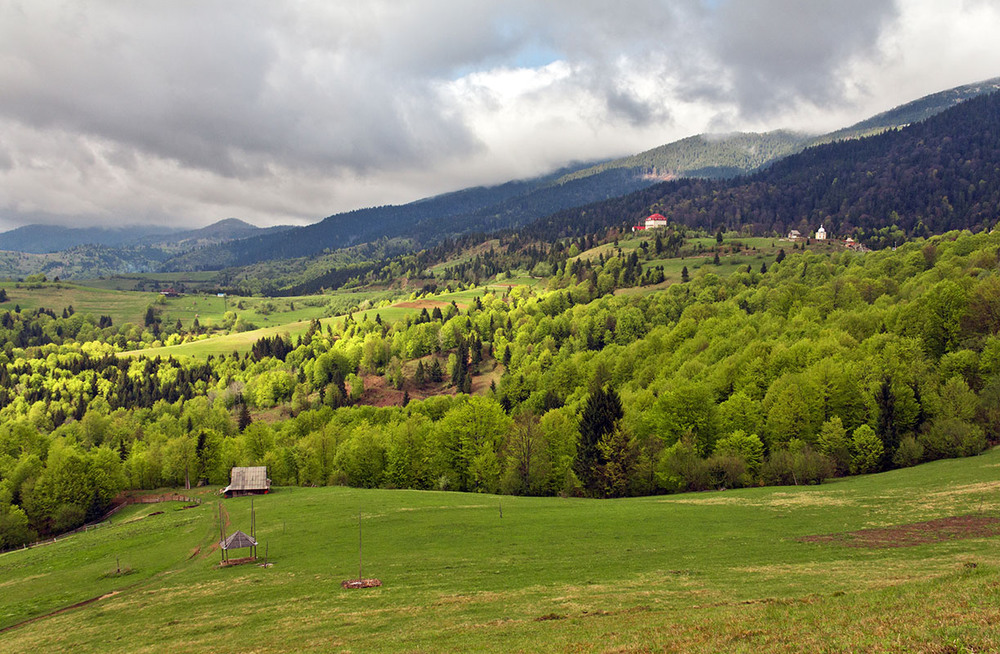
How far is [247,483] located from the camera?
85688 mm

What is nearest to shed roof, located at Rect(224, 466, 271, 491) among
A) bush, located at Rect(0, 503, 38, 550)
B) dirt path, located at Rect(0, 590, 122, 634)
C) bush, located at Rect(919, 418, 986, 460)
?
bush, located at Rect(0, 503, 38, 550)

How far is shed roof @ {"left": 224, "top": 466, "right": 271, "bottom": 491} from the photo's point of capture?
3354 inches

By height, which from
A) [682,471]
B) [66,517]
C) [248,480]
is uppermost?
[682,471]

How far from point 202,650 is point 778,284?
182 metres

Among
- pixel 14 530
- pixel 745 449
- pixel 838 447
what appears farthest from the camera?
pixel 14 530

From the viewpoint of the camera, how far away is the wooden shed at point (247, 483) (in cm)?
8512

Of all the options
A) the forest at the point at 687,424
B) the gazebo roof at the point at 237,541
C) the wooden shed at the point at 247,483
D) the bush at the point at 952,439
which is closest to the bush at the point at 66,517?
the forest at the point at 687,424

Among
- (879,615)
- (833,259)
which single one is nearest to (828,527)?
(879,615)

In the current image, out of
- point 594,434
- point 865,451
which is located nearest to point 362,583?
point 594,434

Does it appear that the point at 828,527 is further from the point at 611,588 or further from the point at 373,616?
the point at 373,616

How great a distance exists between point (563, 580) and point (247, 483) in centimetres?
6815

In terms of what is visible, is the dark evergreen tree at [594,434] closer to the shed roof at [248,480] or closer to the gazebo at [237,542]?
the gazebo at [237,542]

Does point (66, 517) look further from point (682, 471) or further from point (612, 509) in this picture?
point (682, 471)

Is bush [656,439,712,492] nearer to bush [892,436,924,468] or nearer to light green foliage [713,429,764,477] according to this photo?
light green foliage [713,429,764,477]
